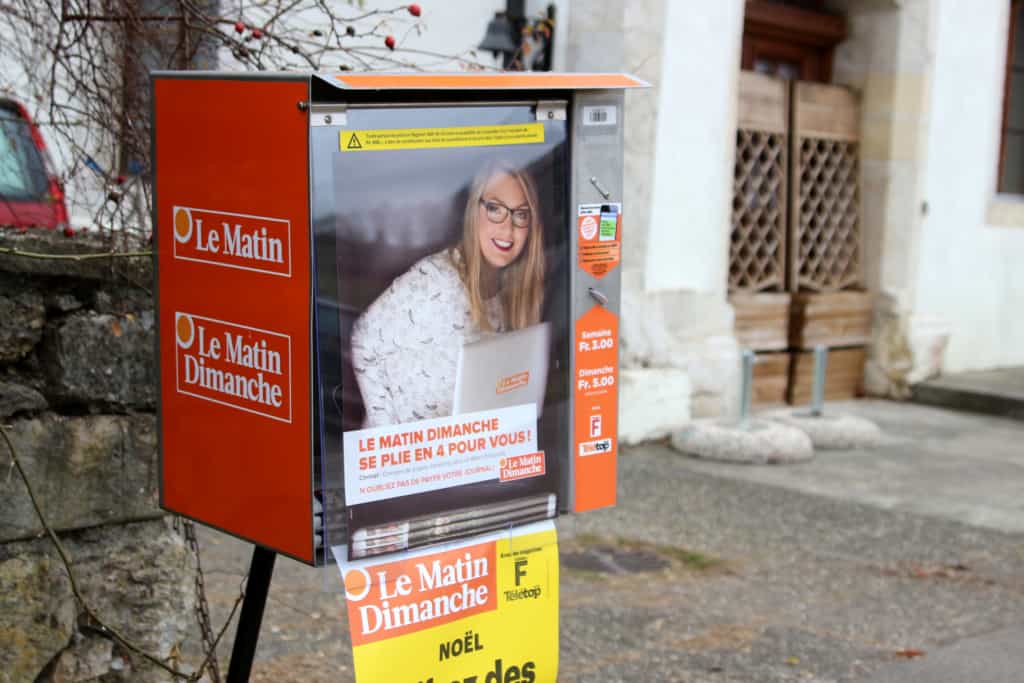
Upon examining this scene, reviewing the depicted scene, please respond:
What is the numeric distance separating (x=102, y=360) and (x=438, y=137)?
1141 millimetres

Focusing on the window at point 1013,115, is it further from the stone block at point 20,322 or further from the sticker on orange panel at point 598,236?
the stone block at point 20,322

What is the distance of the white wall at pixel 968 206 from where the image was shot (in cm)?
984

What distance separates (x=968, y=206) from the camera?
33.4ft

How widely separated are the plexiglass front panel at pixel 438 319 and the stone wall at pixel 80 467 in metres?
0.82

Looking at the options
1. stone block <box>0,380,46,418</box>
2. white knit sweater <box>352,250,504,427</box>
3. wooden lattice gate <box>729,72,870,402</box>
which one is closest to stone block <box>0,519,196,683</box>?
stone block <box>0,380,46,418</box>

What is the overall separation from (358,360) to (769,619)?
284 cm

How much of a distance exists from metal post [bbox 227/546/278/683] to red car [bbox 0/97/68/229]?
118cm

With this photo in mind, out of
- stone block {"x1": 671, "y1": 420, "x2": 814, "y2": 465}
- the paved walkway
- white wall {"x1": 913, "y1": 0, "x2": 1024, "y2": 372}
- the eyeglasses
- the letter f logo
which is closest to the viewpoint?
the eyeglasses

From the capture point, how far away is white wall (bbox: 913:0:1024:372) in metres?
9.84

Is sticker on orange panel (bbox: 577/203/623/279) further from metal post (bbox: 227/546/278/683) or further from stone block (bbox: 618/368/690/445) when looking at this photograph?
stone block (bbox: 618/368/690/445)

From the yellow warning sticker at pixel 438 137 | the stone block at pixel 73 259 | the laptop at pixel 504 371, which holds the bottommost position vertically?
the laptop at pixel 504 371

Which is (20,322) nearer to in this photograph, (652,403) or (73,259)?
(73,259)

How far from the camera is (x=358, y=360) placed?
227 cm

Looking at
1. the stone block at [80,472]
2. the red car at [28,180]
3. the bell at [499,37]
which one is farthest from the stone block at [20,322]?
the bell at [499,37]
